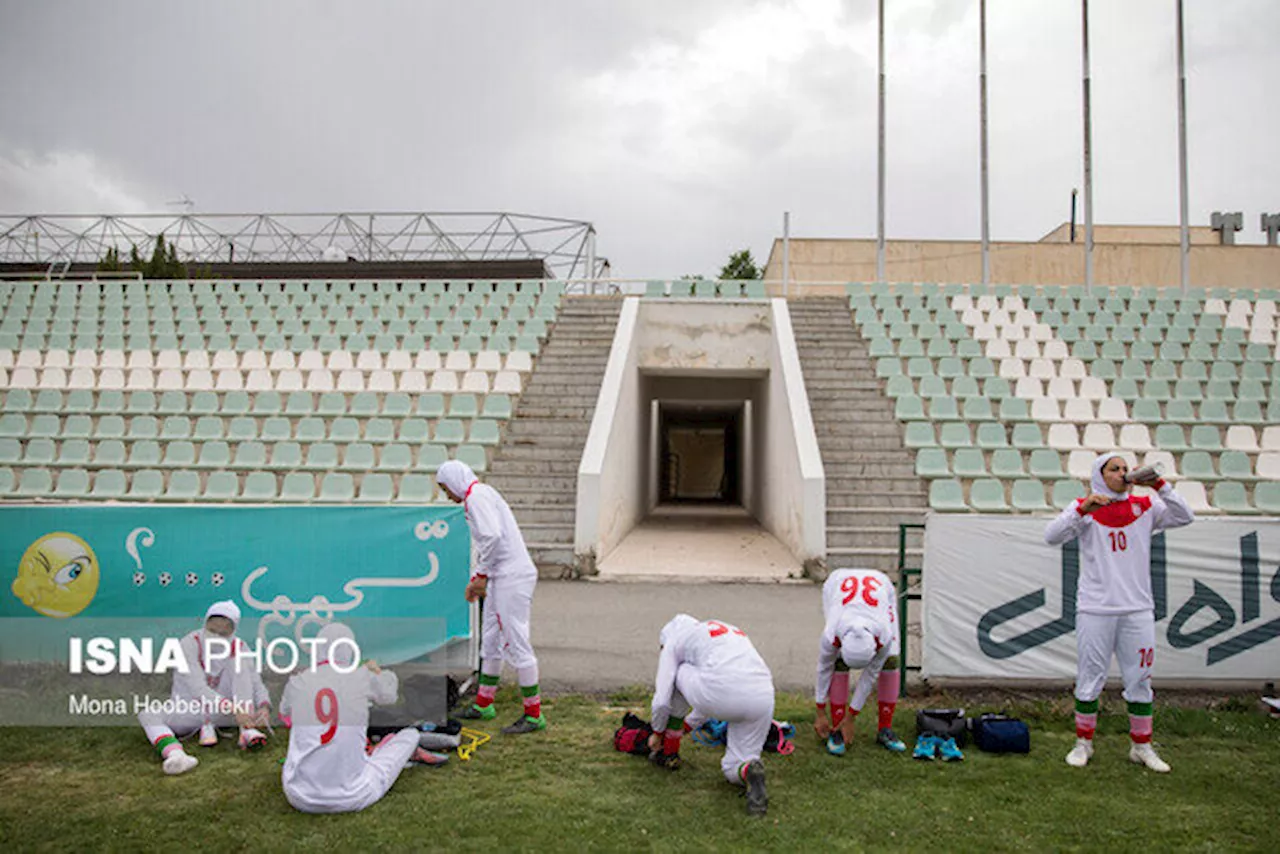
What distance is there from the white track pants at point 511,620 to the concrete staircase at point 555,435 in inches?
180

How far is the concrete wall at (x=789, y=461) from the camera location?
1014cm

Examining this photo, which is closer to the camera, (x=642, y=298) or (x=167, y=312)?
(x=642, y=298)

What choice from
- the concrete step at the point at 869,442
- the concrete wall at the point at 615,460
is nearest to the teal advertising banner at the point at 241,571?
the concrete wall at the point at 615,460

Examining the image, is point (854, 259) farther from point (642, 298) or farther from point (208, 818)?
point (208, 818)

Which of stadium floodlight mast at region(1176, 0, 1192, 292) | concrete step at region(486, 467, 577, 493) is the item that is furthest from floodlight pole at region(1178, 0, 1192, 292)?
concrete step at region(486, 467, 577, 493)

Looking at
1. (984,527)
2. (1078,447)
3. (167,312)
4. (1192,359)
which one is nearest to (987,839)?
(984,527)

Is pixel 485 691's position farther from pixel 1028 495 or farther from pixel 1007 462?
pixel 1007 462

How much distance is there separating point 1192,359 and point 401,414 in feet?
43.7

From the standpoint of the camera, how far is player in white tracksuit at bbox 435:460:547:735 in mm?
5242

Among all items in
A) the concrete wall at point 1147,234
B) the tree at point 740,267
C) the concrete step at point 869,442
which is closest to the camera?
the concrete step at point 869,442

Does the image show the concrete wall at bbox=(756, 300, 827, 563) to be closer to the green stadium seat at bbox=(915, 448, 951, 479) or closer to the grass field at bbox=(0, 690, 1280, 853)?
the green stadium seat at bbox=(915, 448, 951, 479)

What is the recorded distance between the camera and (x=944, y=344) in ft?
49.4

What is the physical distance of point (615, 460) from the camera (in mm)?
12070

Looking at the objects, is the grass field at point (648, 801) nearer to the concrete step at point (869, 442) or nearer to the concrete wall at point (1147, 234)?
the concrete step at point (869, 442)
